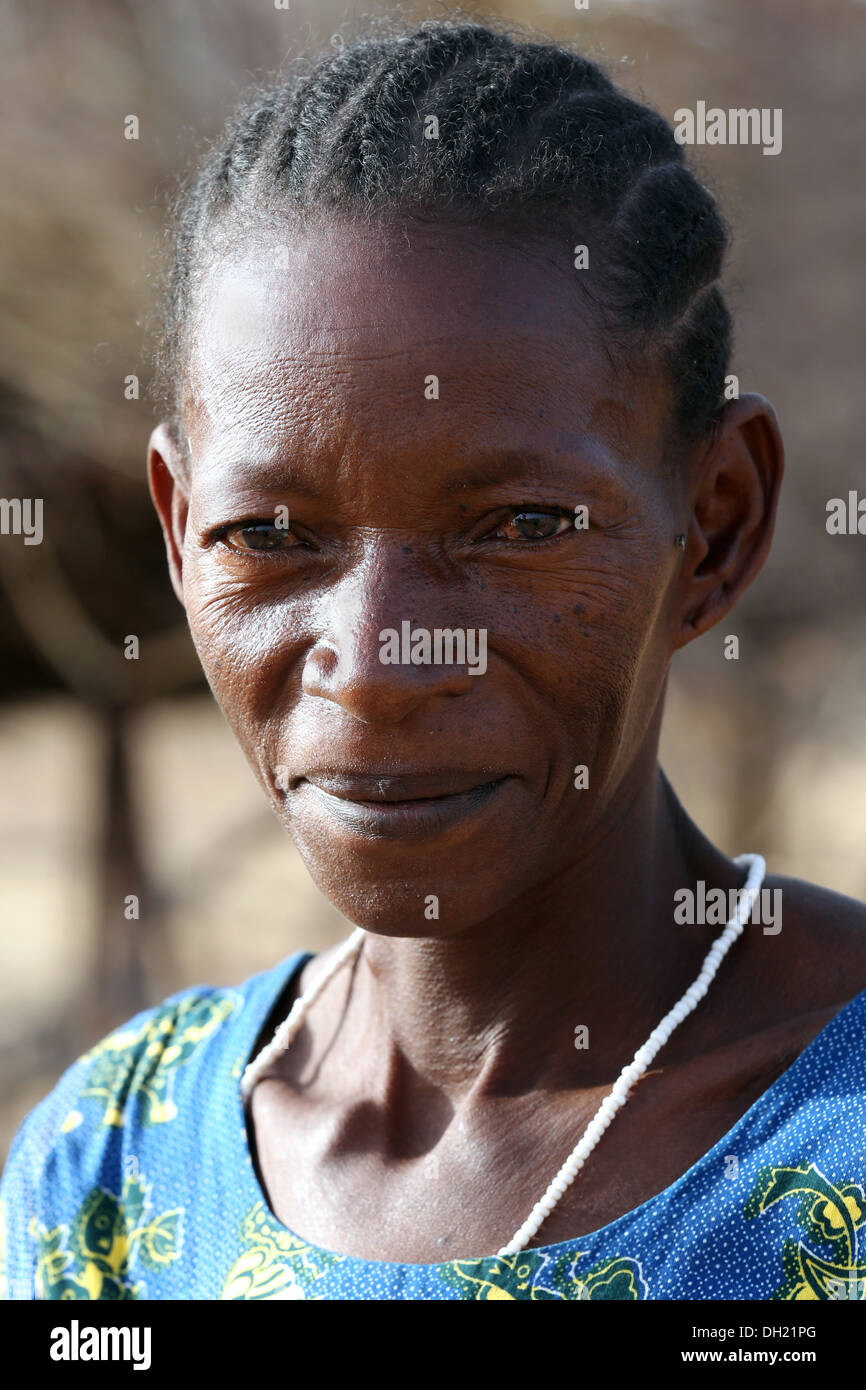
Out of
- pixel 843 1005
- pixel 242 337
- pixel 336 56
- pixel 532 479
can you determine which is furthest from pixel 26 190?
pixel 843 1005

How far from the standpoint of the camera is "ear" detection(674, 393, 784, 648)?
1.69 meters

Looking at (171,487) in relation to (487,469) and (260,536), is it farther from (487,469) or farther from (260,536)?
(487,469)

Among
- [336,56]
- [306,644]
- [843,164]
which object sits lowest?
[306,644]

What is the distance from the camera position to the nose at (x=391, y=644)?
1.42 metres

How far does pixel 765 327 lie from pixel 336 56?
312 cm

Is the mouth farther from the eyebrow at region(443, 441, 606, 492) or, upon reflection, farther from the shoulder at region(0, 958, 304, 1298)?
the shoulder at region(0, 958, 304, 1298)

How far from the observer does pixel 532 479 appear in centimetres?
146

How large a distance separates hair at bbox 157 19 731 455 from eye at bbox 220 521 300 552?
0.27 m

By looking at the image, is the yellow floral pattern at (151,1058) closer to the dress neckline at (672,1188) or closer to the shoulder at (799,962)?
the dress neckline at (672,1188)

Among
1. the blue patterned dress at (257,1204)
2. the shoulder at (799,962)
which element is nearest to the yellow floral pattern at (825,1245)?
the blue patterned dress at (257,1204)

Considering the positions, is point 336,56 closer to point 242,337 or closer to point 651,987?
point 242,337

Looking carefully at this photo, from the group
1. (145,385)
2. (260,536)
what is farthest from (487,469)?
(145,385)

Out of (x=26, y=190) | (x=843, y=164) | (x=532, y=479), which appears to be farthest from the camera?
(x=843, y=164)

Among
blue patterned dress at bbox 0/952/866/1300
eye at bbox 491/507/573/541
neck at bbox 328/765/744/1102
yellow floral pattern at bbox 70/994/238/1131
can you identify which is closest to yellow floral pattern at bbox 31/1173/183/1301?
blue patterned dress at bbox 0/952/866/1300
